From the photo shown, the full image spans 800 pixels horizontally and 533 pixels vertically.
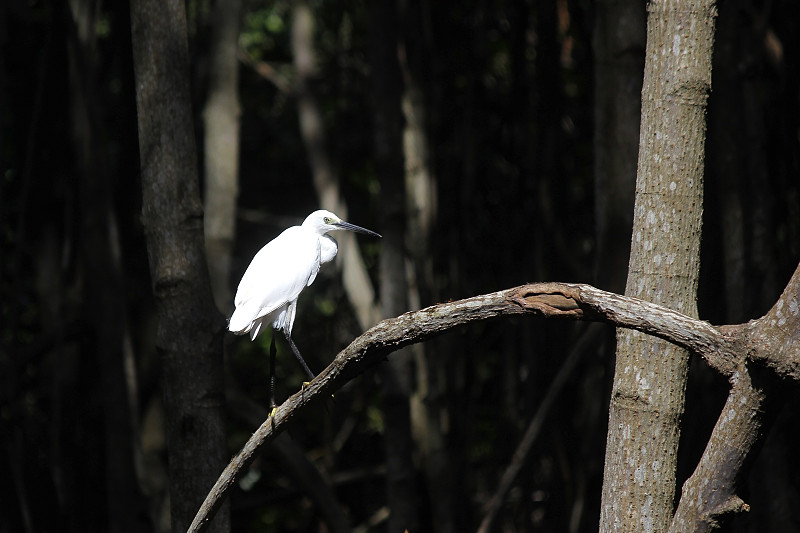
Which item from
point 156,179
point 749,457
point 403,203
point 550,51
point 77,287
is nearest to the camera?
point 749,457

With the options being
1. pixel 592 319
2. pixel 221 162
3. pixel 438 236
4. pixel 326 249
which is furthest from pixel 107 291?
pixel 592 319

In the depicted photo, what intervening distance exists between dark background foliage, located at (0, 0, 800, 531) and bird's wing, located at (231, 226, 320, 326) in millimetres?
511

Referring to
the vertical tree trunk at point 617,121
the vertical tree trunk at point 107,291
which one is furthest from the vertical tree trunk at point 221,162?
the vertical tree trunk at point 617,121

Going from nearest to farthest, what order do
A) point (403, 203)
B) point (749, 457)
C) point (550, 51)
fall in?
1. point (749, 457)
2. point (403, 203)
3. point (550, 51)

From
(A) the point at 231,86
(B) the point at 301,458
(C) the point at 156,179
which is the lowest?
(B) the point at 301,458

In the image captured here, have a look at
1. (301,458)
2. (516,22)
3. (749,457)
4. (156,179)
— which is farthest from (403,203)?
(749,457)

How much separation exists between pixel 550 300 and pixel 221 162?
232 centimetres

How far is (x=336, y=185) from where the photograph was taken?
14.8 feet

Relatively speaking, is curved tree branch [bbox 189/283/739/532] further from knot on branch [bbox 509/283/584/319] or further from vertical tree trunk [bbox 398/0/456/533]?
vertical tree trunk [bbox 398/0/456/533]

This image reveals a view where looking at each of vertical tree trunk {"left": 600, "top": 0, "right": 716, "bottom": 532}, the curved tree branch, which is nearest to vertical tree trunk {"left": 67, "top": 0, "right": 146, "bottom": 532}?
the curved tree branch

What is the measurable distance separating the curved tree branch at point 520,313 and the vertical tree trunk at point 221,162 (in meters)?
1.76

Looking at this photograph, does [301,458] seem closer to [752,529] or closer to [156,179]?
[156,179]

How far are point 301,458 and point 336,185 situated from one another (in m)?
1.56

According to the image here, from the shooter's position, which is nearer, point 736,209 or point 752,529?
point 736,209
